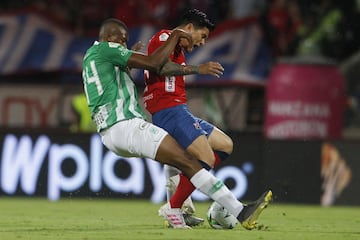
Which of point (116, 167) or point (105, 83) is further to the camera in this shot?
point (116, 167)

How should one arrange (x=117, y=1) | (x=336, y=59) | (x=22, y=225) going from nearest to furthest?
1. (x=22, y=225)
2. (x=336, y=59)
3. (x=117, y=1)

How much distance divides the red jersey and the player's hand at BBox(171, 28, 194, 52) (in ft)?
0.29

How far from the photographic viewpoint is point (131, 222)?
11.6 meters

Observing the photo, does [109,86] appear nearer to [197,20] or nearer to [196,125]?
[196,125]

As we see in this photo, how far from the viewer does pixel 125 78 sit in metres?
10.6

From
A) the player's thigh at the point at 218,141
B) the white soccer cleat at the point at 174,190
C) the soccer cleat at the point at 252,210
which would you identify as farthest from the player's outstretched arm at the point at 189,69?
the white soccer cleat at the point at 174,190

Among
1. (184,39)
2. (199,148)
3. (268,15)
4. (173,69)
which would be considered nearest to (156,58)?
(173,69)

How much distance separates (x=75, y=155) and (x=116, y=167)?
540 mm

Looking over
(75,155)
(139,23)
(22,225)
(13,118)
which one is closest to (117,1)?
(139,23)

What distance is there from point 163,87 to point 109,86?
1.73ft

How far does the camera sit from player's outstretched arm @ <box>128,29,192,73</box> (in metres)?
10.3

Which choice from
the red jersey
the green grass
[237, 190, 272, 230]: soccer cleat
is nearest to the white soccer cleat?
the green grass

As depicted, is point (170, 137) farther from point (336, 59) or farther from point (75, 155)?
point (336, 59)

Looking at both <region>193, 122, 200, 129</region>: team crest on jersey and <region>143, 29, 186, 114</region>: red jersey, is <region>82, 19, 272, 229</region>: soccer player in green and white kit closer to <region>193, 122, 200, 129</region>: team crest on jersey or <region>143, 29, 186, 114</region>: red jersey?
<region>143, 29, 186, 114</region>: red jersey
